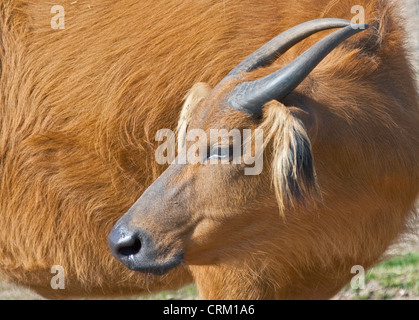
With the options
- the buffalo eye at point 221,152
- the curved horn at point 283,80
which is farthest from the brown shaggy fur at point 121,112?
the buffalo eye at point 221,152

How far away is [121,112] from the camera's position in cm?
475

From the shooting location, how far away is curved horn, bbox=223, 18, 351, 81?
387cm

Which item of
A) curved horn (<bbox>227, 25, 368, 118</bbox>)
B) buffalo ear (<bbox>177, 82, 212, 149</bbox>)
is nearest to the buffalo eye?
curved horn (<bbox>227, 25, 368, 118</bbox>)

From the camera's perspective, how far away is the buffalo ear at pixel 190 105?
4215 millimetres

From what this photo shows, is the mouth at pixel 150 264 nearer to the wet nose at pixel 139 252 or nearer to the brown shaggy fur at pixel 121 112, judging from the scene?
the wet nose at pixel 139 252

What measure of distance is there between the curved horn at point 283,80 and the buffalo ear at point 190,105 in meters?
0.47

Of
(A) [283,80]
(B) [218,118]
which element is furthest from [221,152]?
(A) [283,80]

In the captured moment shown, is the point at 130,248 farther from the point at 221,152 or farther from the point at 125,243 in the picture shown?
the point at 221,152

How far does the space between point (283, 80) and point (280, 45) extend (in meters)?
0.43

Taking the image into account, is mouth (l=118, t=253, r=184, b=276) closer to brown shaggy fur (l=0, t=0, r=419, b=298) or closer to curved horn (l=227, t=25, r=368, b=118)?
brown shaggy fur (l=0, t=0, r=419, b=298)

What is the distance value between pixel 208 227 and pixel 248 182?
14.4 inches

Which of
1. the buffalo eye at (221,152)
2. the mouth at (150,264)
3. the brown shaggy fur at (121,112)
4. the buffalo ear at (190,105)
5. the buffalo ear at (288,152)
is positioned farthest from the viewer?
the brown shaggy fur at (121,112)

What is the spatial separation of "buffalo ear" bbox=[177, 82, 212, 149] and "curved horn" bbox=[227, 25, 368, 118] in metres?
0.47

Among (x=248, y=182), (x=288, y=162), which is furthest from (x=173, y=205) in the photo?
(x=288, y=162)
